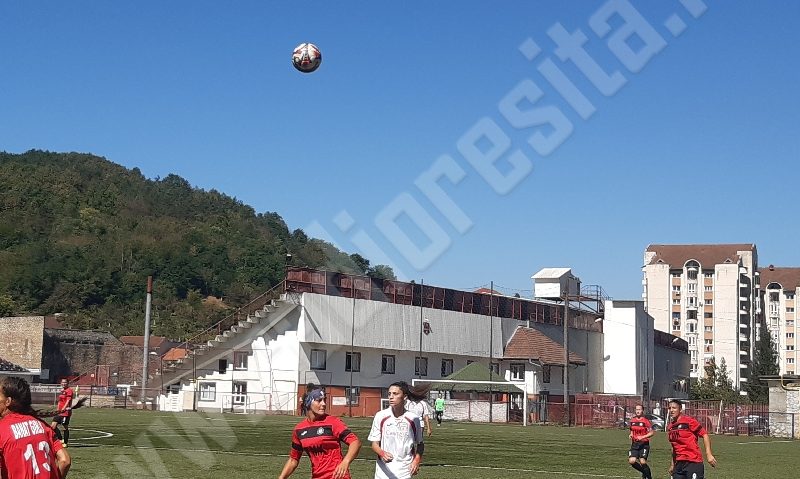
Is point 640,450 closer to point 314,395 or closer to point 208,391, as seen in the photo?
point 314,395

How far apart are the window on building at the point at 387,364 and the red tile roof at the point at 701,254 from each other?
10778cm

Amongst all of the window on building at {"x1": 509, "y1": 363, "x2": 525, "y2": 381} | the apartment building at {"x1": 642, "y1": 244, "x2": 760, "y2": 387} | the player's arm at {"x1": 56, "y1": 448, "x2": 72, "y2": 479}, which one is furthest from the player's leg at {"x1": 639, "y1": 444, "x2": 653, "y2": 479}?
the apartment building at {"x1": 642, "y1": 244, "x2": 760, "y2": 387}

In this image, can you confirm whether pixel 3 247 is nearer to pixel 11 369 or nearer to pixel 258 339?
pixel 11 369

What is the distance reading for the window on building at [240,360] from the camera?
73.1m

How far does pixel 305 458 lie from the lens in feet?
82.4

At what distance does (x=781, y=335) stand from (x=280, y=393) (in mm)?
145405

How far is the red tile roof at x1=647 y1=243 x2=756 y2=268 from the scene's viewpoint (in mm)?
174750

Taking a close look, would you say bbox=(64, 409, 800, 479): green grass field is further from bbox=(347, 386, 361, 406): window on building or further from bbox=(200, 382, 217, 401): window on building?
bbox=(347, 386, 361, 406): window on building

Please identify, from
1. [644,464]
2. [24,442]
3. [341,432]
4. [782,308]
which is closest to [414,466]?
[341,432]

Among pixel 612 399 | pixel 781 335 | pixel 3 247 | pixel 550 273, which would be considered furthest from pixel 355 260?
pixel 781 335

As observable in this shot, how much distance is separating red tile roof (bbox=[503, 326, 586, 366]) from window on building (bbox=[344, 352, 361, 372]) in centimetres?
1374

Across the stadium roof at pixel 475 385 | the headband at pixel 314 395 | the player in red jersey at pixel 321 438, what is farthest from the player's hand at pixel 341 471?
the stadium roof at pixel 475 385

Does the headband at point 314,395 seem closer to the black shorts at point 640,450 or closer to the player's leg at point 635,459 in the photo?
the player's leg at point 635,459

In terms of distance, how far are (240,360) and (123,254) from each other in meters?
72.8
